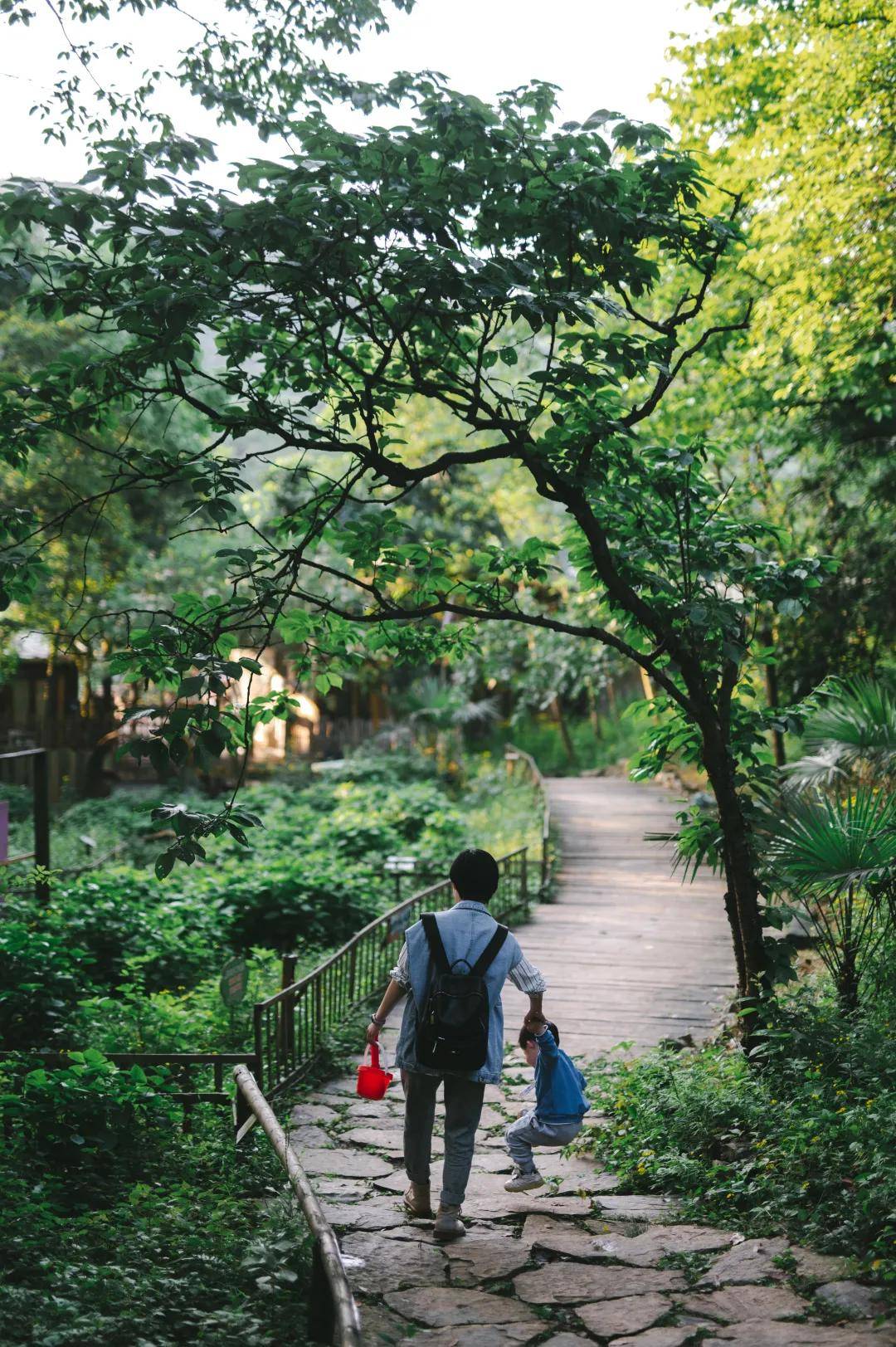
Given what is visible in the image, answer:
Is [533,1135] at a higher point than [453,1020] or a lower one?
lower

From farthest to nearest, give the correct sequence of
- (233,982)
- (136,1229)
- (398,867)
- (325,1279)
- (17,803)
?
1. (17,803)
2. (398,867)
3. (233,982)
4. (136,1229)
5. (325,1279)

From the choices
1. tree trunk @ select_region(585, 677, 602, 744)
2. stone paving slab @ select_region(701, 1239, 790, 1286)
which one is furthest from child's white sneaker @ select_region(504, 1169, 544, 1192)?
tree trunk @ select_region(585, 677, 602, 744)

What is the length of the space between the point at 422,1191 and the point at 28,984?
3.83 metres

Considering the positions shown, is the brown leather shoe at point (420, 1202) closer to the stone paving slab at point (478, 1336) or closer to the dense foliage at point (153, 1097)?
the dense foliage at point (153, 1097)

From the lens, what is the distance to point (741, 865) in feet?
22.3

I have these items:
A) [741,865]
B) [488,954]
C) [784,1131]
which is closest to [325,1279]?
[488,954]

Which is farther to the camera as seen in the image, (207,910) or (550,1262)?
(207,910)

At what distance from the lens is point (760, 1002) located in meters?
6.69

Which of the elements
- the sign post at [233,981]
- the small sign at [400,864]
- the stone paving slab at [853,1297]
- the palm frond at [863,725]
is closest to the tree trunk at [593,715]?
the small sign at [400,864]

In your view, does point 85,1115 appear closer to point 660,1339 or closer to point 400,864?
point 660,1339

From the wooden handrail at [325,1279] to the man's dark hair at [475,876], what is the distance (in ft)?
4.31

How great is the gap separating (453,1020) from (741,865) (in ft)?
8.87

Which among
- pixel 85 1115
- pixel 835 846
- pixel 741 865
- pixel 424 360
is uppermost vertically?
pixel 424 360

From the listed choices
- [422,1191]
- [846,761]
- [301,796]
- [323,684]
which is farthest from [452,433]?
[422,1191]
